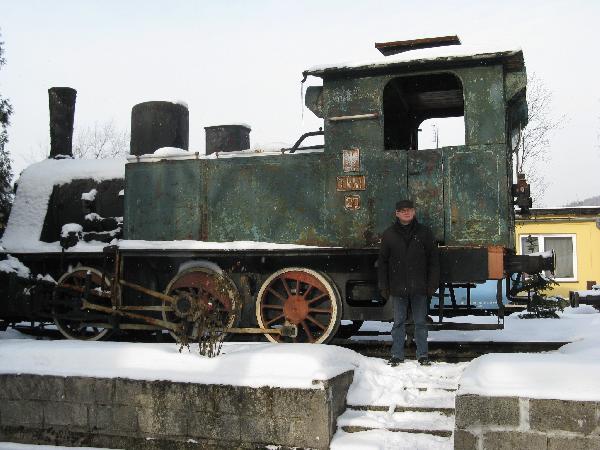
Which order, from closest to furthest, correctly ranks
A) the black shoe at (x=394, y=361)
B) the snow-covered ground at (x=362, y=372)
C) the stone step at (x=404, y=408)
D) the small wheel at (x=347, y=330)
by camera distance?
the snow-covered ground at (x=362, y=372) < the stone step at (x=404, y=408) < the black shoe at (x=394, y=361) < the small wheel at (x=347, y=330)

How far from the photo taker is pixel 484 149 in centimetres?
594

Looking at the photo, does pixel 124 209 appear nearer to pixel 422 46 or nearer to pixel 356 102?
pixel 356 102

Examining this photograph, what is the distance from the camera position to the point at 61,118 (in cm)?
860

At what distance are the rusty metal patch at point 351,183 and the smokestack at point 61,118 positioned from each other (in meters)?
4.58

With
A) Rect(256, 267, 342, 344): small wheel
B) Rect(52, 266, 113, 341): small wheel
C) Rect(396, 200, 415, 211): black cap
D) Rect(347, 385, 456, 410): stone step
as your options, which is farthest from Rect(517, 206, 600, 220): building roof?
Rect(347, 385, 456, 410): stone step

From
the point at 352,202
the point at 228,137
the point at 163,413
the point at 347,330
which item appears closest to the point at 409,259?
the point at 352,202

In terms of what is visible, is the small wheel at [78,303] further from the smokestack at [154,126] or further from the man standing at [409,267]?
the man standing at [409,267]

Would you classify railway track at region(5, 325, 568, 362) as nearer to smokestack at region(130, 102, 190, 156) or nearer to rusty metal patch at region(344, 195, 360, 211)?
rusty metal patch at region(344, 195, 360, 211)

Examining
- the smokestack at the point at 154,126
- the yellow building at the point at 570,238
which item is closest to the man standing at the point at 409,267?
the smokestack at the point at 154,126

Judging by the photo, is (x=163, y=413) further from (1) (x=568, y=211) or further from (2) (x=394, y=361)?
(1) (x=568, y=211)

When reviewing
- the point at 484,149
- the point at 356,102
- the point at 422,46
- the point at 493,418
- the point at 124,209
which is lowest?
the point at 493,418

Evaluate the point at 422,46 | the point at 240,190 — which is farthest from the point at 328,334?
the point at 422,46

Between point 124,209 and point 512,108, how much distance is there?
15.5 ft

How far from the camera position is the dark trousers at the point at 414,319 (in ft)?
18.4
